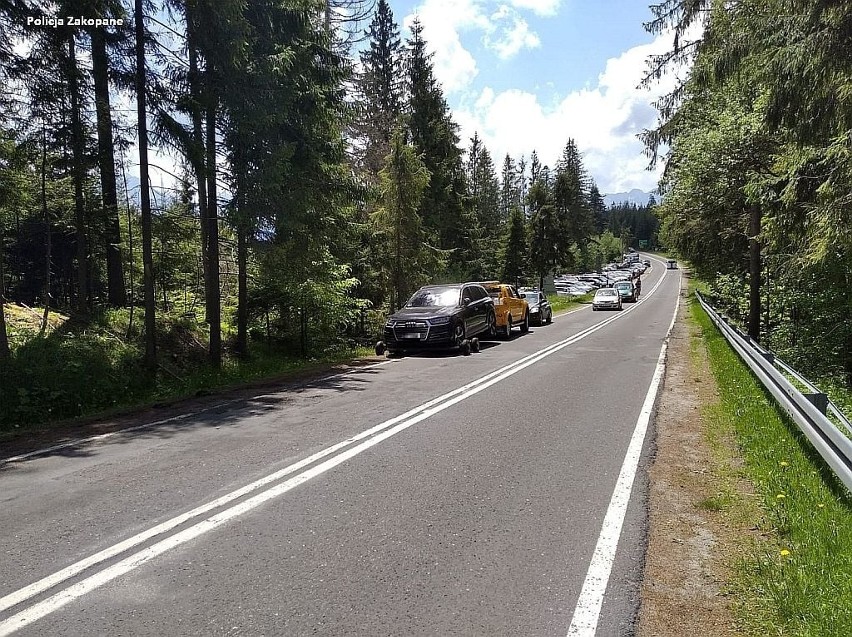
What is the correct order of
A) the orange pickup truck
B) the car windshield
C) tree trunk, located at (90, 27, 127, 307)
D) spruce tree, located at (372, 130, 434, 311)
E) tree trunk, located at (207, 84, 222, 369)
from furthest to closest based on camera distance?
spruce tree, located at (372, 130, 434, 311), the orange pickup truck, the car windshield, tree trunk, located at (207, 84, 222, 369), tree trunk, located at (90, 27, 127, 307)

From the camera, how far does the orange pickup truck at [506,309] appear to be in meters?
20.0

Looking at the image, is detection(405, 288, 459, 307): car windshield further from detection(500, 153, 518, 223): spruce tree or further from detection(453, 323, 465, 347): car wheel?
detection(500, 153, 518, 223): spruce tree

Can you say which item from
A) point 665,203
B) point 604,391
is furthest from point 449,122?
point 604,391

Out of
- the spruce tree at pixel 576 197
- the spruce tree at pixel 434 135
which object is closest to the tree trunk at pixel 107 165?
the spruce tree at pixel 434 135

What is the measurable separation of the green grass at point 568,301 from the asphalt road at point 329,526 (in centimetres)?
3870

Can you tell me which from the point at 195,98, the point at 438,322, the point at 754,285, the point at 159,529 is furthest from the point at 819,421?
the point at 754,285

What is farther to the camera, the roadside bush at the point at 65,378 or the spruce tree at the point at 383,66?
the spruce tree at the point at 383,66

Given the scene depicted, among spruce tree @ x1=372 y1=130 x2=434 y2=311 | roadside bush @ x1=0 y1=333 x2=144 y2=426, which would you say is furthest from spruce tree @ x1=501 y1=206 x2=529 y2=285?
roadside bush @ x1=0 y1=333 x2=144 y2=426

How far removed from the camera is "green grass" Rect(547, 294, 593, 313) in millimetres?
46944

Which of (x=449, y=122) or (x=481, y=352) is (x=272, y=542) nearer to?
(x=481, y=352)

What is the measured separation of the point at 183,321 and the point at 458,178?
91.5 ft

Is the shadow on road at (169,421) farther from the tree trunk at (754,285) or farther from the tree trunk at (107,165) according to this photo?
the tree trunk at (754,285)

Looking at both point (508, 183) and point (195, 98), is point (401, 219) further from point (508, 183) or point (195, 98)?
point (508, 183)

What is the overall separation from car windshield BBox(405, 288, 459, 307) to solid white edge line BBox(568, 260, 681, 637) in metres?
9.94
